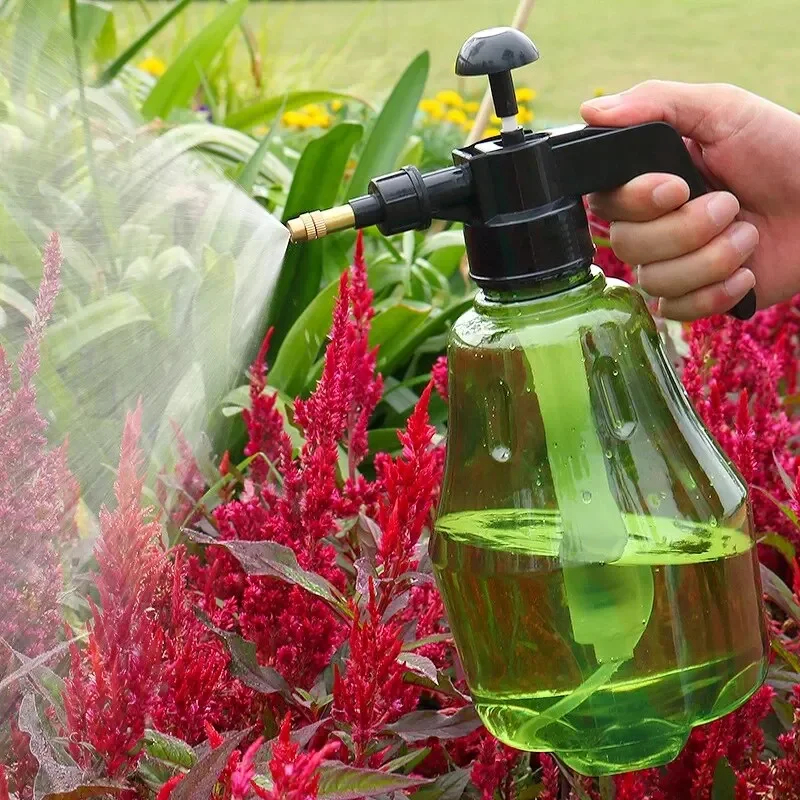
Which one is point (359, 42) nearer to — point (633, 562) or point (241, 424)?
point (241, 424)

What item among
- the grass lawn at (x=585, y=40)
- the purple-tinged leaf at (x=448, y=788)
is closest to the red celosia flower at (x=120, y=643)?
the purple-tinged leaf at (x=448, y=788)

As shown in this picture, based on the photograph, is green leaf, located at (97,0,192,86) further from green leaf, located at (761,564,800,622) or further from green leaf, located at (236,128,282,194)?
green leaf, located at (761,564,800,622)

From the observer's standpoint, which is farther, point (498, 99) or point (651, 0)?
point (651, 0)

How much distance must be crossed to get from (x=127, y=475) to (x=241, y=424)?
817 millimetres

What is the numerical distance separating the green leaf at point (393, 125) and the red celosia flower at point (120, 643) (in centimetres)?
135

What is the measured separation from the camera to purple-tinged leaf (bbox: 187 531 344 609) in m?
0.68

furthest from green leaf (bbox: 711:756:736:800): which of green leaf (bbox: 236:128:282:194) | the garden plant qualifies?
green leaf (bbox: 236:128:282:194)

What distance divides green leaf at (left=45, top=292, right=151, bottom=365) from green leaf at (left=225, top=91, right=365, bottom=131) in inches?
62.1

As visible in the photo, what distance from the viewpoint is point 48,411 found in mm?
640

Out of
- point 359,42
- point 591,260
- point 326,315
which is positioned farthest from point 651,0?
point 591,260

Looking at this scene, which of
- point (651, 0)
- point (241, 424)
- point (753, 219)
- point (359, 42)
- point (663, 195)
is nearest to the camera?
point (663, 195)

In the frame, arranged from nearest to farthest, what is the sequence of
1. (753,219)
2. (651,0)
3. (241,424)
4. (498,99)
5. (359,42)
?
(498,99) → (753,219) → (241,424) → (359,42) → (651,0)

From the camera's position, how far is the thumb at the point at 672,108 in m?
0.80

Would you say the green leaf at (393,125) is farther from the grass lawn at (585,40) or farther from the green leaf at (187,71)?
the grass lawn at (585,40)
